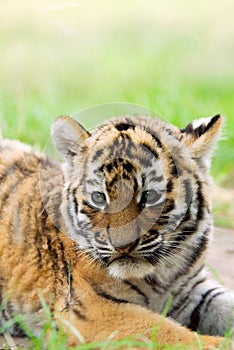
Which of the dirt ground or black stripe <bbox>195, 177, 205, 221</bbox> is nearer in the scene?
black stripe <bbox>195, 177, 205, 221</bbox>

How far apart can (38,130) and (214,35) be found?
4241 millimetres

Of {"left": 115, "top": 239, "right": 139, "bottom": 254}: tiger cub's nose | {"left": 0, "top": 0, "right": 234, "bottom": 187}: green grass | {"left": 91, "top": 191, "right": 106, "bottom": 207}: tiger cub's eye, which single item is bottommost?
{"left": 115, "top": 239, "right": 139, "bottom": 254}: tiger cub's nose

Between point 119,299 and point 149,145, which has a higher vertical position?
point 149,145

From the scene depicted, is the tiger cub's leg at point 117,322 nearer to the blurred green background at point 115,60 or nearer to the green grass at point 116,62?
the green grass at point 116,62

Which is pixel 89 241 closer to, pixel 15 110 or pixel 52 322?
pixel 52 322

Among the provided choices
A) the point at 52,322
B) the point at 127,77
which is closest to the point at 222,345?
the point at 52,322

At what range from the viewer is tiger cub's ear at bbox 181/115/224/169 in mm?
4121

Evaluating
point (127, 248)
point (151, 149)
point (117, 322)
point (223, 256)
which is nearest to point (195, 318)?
point (117, 322)

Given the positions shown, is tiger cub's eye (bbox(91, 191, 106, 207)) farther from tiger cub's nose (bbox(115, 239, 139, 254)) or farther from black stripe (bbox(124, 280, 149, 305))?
black stripe (bbox(124, 280, 149, 305))

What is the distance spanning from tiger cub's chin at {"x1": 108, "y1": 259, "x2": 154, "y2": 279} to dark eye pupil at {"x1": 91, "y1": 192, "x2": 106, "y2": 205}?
0.30 metres

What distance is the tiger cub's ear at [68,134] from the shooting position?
4.14 m

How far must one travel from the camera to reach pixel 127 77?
9.19m

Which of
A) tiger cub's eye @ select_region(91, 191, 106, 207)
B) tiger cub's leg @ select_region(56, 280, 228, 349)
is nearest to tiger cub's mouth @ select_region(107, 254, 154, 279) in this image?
tiger cub's leg @ select_region(56, 280, 228, 349)

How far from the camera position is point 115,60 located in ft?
32.6
